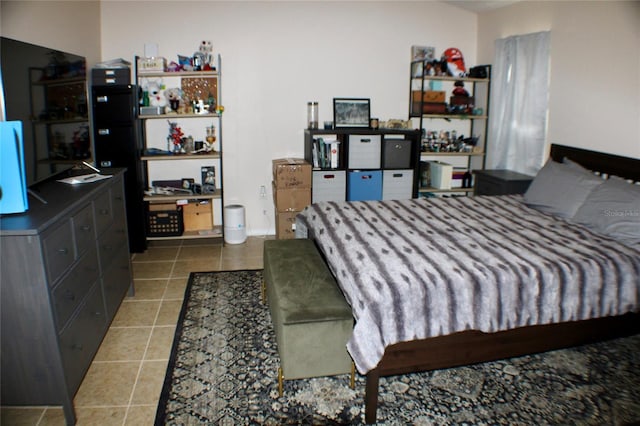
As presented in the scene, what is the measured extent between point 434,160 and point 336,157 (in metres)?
1.31

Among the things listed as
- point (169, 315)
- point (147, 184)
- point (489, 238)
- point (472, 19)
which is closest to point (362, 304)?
point (489, 238)

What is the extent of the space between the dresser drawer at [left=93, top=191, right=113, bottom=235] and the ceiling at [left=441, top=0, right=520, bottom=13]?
398 cm

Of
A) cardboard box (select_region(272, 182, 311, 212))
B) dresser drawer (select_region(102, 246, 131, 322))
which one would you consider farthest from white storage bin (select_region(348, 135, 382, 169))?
dresser drawer (select_region(102, 246, 131, 322))

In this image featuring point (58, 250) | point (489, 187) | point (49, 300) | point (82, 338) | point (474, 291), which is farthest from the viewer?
point (489, 187)

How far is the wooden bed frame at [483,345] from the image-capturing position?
7.49ft

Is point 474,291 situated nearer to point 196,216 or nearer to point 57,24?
point 196,216

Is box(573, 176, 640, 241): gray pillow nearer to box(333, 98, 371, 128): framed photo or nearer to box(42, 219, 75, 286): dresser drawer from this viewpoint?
box(333, 98, 371, 128): framed photo

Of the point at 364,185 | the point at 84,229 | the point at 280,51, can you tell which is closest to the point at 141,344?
the point at 84,229

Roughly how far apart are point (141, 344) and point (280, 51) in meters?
3.23

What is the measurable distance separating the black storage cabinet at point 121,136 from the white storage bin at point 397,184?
246 cm

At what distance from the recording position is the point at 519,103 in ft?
15.2

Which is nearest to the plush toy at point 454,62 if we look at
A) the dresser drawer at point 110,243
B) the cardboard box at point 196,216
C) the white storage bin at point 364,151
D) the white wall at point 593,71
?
the white wall at point 593,71

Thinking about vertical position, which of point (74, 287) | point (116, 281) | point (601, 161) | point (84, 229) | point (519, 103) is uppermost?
point (519, 103)

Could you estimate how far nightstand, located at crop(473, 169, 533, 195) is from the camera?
434 cm
